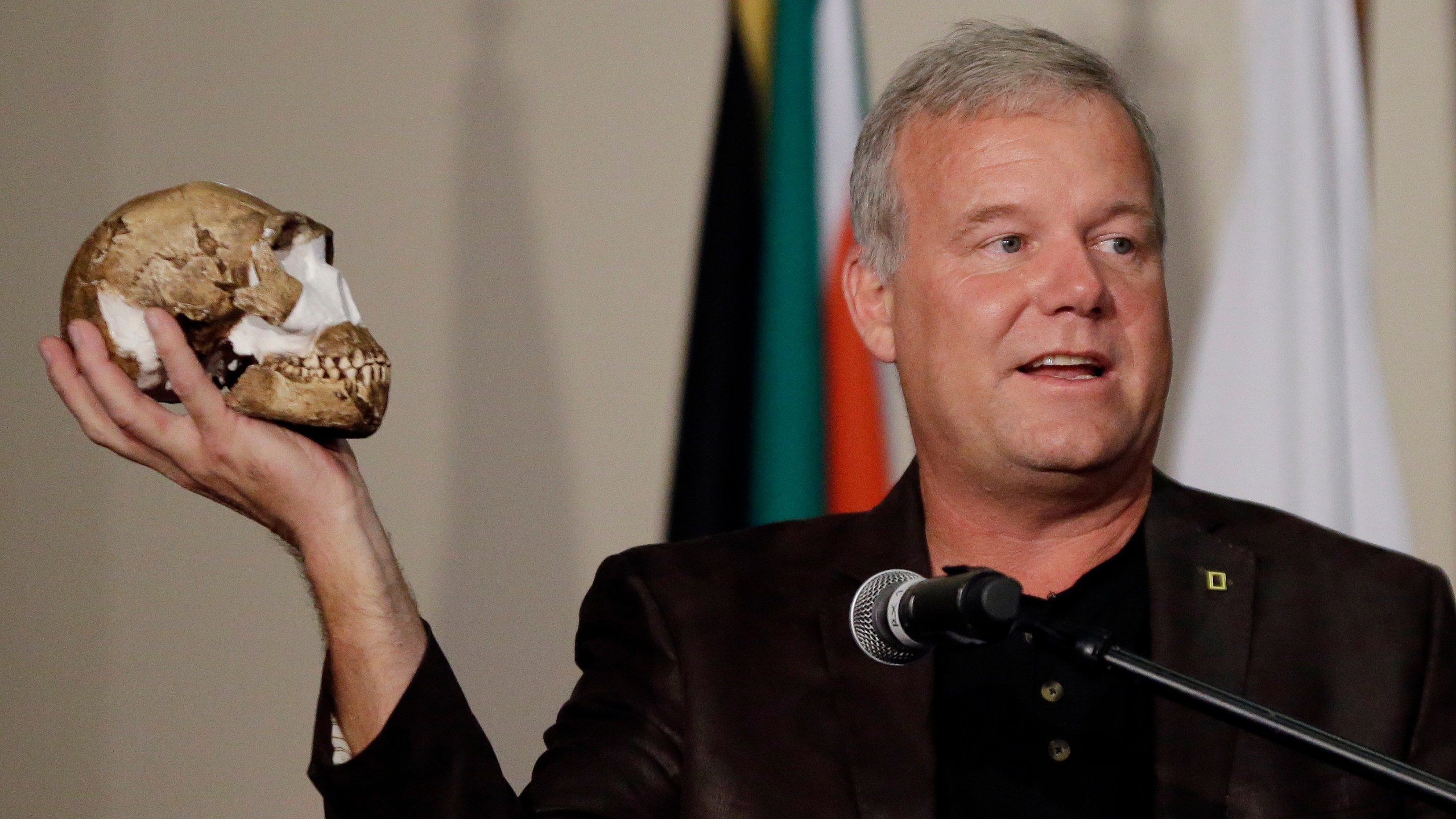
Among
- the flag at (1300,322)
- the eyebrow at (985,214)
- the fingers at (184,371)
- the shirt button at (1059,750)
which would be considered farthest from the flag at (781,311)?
the fingers at (184,371)

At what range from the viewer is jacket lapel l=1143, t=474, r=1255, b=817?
1735 millimetres

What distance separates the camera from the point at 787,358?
3.22m

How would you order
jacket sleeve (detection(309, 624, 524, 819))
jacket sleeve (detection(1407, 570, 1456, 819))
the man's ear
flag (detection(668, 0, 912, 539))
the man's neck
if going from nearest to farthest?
1. jacket sleeve (detection(309, 624, 524, 819))
2. jacket sleeve (detection(1407, 570, 1456, 819))
3. the man's neck
4. the man's ear
5. flag (detection(668, 0, 912, 539))

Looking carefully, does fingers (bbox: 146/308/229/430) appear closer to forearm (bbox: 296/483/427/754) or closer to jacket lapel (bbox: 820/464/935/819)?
forearm (bbox: 296/483/427/754)

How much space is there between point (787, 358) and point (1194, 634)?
1.51 metres

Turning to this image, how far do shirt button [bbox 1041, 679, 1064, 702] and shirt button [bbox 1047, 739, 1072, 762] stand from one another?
0.17 ft

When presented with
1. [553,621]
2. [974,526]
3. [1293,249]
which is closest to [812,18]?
[1293,249]

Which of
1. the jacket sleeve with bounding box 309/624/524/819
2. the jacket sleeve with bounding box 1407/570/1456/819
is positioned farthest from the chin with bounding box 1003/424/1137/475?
the jacket sleeve with bounding box 309/624/524/819

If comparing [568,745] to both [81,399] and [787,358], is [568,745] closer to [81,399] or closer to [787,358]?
[81,399]

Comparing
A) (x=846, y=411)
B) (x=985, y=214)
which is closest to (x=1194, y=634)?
(x=985, y=214)

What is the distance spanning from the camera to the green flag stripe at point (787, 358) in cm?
321

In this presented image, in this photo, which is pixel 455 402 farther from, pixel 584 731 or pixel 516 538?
pixel 584 731

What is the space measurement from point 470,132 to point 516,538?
0.88m

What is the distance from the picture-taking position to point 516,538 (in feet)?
10.3
